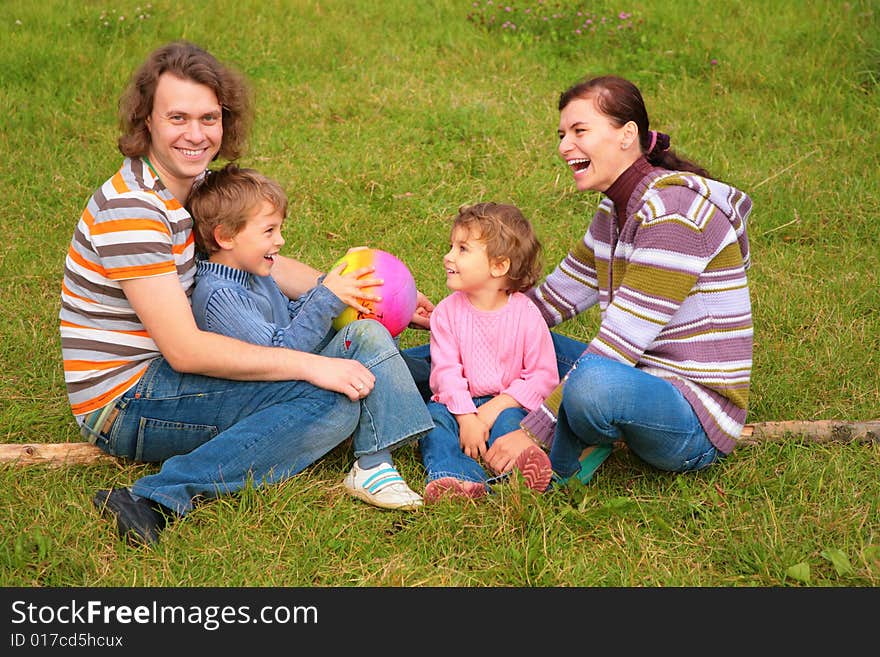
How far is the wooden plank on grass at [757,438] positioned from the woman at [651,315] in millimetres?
328

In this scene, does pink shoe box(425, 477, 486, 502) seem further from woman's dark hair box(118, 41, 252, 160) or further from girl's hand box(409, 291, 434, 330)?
woman's dark hair box(118, 41, 252, 160)

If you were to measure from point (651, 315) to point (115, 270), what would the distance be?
5.88ft

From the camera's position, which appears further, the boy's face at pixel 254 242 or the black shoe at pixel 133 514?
the boy's face at pixel 254 242

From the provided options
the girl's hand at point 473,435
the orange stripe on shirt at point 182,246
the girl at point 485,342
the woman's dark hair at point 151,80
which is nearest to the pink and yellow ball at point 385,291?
the girl at point 485,342

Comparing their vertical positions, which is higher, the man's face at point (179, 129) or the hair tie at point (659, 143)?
the man's face at point (179, 129)

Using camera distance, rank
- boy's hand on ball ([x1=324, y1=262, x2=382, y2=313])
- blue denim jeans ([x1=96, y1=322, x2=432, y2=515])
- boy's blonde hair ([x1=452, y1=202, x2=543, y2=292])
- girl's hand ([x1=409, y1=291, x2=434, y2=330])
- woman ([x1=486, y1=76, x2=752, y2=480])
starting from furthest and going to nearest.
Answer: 1. girl's hand ([x1=409, y1=291, x2=434, y2=330])
2. boy's blonde hair ([x1=452, y1=202, x2=543, y2=292])
3. boy's hand on ball ([x1=324, y1=262, x2=382, y2=313])
4. blue denim jeans ([x1=96, y1=322, x2=432, y2=515])
5. woman ([x1=486, y1=76, x2=752, y2=480])

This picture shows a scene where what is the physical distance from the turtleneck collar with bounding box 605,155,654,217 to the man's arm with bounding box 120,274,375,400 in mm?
1085

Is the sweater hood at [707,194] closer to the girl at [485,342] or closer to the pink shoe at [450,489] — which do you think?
the girl at [485,342]

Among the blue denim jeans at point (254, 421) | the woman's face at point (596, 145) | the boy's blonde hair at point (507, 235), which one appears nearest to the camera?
the blue denim jeans at point (254, 421)

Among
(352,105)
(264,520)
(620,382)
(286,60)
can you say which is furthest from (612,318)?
(286,60)

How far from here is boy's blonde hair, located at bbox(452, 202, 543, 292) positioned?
12.8 feet

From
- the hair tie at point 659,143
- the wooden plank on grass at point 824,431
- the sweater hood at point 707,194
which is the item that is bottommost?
the wooden plank on grass at point 824,431

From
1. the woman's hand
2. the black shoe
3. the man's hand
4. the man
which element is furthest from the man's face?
the woman's hand

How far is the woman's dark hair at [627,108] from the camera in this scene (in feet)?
11.9
